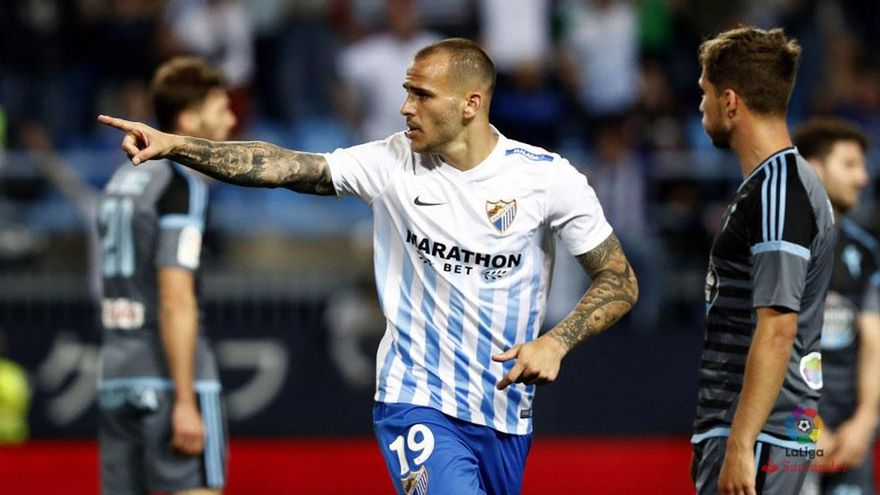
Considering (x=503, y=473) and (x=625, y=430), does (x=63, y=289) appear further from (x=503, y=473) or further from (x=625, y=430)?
(x=503, y=473)

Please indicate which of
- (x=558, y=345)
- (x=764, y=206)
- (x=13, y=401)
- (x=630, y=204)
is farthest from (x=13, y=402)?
(x=764, y=206)

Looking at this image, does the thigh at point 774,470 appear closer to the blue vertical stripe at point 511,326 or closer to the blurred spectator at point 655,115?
the blue vertical stripe at point 511,326

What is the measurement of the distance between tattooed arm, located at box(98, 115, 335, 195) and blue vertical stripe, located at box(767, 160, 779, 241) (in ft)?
5.10

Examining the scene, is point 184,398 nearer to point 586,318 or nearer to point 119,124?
point 119,124

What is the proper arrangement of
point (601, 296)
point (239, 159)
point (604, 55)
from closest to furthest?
point (239, 159) < point (601, 296) < point (604, 55)

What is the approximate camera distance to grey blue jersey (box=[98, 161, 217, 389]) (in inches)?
249

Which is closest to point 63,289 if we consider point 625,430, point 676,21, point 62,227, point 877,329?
point 62,227

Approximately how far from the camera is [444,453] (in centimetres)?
522

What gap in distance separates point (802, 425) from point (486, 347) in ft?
3.76

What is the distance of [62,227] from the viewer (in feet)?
43.0

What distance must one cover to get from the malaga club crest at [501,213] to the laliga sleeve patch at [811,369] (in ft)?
3.74

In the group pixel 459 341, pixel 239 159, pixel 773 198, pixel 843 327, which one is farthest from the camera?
pixel 843 327

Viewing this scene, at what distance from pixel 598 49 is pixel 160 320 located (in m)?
8.35

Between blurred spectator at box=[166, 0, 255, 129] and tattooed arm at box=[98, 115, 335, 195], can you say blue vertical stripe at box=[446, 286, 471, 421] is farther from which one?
blurred spectator at box=[166, 0, 255, 129]
